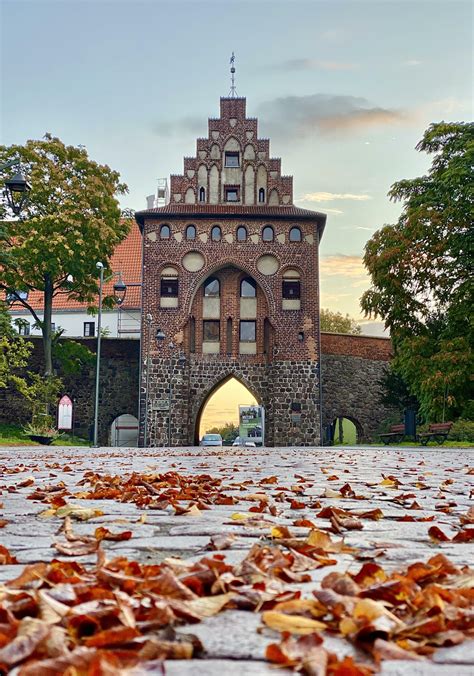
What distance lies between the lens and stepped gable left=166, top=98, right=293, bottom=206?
3688 centimetres

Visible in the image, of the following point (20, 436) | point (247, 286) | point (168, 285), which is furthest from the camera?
point (247, 286)

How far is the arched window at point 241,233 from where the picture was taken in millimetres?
36875

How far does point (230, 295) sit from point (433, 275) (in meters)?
12.1

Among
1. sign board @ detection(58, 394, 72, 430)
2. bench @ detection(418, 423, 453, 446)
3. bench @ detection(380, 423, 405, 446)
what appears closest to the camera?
bench @ detection(418, 423, 453, 446)

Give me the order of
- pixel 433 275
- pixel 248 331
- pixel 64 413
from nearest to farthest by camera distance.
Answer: pixel 433 275 → pixel 64 413 → pixel 248 331

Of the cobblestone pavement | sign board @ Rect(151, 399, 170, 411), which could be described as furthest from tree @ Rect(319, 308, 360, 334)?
the cobblestone pavement

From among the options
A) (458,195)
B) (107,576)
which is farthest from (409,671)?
(458,195)

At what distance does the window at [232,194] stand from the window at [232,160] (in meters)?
1.12

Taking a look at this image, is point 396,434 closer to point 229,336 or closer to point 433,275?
point 433,275

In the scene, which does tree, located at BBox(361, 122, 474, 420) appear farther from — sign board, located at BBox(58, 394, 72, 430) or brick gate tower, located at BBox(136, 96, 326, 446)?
sign board, located at BBox(58, 394, 72, 430)

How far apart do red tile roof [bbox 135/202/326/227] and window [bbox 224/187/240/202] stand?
49cm

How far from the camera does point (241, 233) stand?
36906 mm

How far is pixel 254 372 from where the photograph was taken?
3684cm

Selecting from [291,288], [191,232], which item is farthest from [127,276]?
[291,288]
